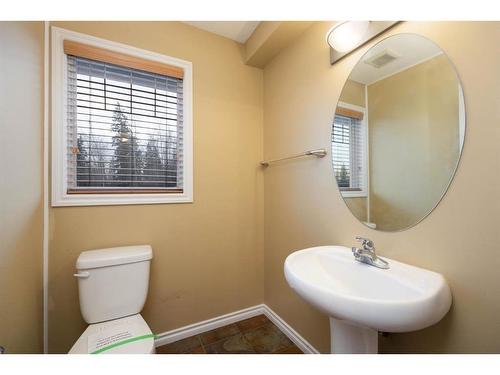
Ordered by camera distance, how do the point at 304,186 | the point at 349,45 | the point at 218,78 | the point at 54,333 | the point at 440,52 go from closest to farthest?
the point at 440,52 → the point at 349,45 → the point at 54,333 → the point at 304,186 → the point at 218,78

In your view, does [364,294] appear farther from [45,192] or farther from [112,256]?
[45,192]

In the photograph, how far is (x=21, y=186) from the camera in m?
Answer: 0.95

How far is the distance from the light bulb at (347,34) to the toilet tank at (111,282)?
5.13 feet

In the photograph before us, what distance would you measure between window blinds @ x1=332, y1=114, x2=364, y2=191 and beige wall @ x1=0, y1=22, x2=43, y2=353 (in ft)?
4.91

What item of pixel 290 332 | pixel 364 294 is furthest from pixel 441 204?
pixel 290 332

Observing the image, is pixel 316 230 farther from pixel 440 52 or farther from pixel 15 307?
pixel 15 307

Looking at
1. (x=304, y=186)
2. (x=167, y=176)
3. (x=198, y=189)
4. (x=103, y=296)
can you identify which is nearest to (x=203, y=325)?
(x=103, y=296)

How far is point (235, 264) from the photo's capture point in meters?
1.72

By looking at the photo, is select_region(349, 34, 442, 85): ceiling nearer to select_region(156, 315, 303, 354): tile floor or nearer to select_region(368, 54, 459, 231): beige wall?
select_region(368, 54, 459, 231): beige wall

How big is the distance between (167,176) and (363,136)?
1284 mm

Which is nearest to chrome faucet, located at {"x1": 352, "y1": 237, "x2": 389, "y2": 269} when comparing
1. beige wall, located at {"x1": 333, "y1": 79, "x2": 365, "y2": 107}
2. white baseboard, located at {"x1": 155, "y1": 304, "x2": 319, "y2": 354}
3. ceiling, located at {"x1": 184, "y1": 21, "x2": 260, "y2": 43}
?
beige wall, located at {"x1": 333, "y1": 79, "x2": 365, "y2": 107}

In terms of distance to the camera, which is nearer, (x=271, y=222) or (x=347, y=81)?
(x=347, y=81)

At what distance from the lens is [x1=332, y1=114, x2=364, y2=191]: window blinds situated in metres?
1.09

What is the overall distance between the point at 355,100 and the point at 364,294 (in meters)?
0.93
